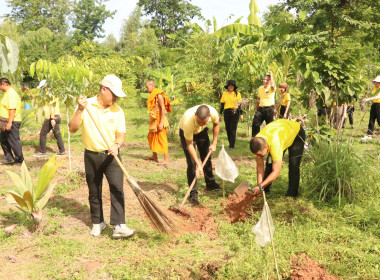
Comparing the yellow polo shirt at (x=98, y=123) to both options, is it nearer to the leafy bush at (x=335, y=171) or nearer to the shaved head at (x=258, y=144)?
the shaved head at (x=258, y=144)

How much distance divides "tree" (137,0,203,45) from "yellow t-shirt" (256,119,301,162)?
112ft

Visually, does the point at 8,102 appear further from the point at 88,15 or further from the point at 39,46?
the point at 88,15

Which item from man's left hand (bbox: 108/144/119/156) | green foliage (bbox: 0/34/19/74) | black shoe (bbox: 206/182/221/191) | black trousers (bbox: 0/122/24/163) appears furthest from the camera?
black trousers (bbox: 0/122/24/163)

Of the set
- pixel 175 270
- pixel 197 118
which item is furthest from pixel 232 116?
pixel 175 270

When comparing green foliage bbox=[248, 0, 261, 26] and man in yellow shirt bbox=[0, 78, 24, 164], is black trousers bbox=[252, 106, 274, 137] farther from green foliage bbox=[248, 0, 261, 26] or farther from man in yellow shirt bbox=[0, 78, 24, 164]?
man in yellow shirt bbox=[0, 78, 24, 164]

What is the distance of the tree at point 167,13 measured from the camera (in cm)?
3638

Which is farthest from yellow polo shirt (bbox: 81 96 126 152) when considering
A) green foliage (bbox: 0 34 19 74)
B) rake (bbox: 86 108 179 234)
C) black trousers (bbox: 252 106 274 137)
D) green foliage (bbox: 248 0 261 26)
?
green foliage (bbox: 248 0 261 26)

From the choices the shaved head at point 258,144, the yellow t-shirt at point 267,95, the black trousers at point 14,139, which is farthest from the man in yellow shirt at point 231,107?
the black trousers at point 14,139

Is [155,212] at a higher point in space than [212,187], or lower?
higher

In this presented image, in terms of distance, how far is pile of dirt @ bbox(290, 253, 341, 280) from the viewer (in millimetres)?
2666

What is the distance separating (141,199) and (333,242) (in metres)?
2.06

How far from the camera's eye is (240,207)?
392 centimetres

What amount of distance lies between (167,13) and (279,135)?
35.8m

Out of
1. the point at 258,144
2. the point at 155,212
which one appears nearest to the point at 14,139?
the point at 155,212
